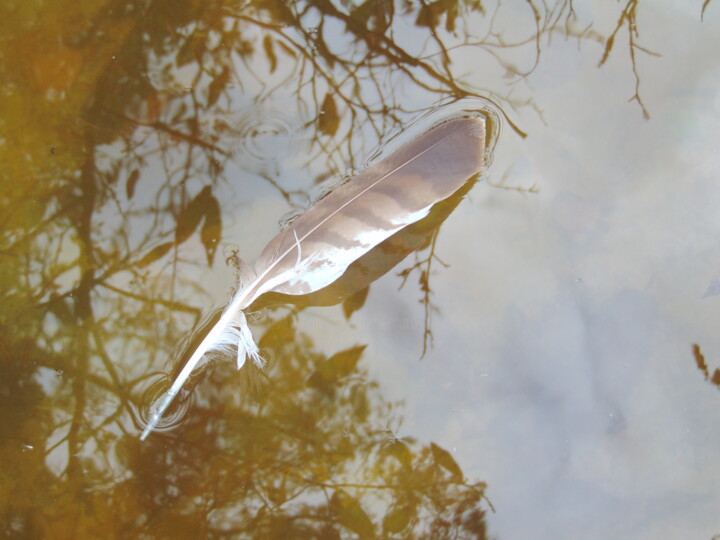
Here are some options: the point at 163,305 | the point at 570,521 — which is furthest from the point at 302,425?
the point at 570,521

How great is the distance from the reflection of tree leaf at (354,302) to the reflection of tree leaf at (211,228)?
0.55 m

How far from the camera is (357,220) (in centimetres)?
181

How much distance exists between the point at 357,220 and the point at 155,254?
80 cm

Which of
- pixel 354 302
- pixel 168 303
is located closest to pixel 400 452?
pixel 354 302

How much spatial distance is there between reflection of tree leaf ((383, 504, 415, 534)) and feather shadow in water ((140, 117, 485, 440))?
31.7 inches

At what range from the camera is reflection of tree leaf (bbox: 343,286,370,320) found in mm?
1918

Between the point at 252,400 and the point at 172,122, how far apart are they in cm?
112

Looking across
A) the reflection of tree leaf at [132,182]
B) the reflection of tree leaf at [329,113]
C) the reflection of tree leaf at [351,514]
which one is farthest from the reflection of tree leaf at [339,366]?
the reflection of tree leaf at [132,182]

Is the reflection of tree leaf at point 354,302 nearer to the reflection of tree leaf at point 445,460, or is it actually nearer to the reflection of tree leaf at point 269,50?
the reflection of tree leaf at point 445,460

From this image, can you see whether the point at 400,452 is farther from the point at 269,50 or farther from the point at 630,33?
the point at 630,33

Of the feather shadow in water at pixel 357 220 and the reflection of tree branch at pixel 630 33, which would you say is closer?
the feather shadow in water at pixel 357 220

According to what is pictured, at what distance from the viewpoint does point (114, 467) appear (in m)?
1.89

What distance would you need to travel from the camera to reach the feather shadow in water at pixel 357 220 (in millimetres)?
1808

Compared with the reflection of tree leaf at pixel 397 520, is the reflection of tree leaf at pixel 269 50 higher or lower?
higher
